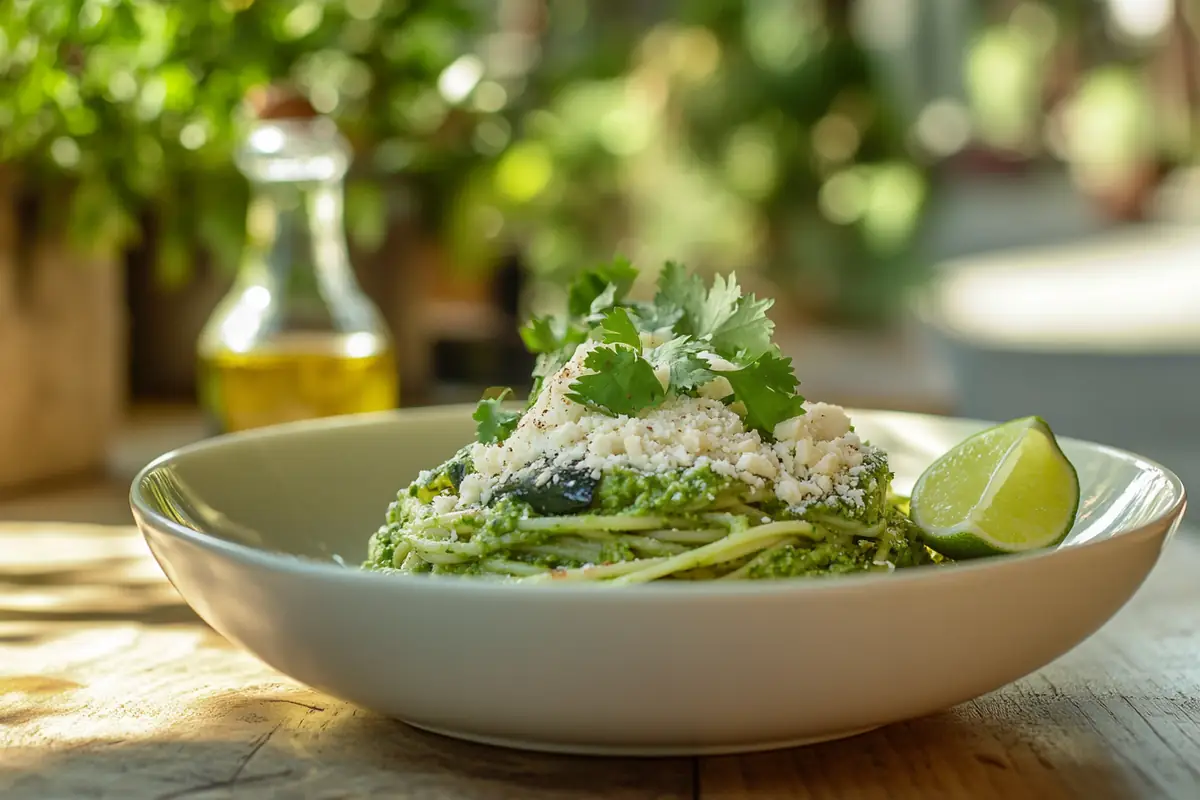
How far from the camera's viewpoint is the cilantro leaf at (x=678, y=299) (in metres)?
1.22

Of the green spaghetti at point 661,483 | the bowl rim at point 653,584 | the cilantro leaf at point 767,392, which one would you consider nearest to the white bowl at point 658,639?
the bowl rim at point 653,584

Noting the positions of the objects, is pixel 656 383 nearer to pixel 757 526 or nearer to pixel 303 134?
pixel 757 526

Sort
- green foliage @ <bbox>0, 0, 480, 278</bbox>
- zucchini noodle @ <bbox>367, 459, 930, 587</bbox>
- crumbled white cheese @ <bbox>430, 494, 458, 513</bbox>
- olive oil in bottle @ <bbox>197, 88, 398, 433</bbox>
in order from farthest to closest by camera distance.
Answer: olive oil in bottle @ <bbox>197, 88, 398, 433</bbox>, green foliage @ <bbox>0, 0, 480, 278</bbox>, crumbled white cheese @ <bbox>430, 494, 458, 513</bbox>, zucchini noodle @ <bbox>367, 459, 930, 587</bbox>

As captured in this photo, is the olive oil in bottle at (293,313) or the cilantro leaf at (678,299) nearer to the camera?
the cilantro leaf at (678,299)

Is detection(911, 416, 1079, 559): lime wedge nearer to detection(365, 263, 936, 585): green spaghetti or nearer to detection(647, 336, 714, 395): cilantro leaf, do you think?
detection(365, 263, 936, 585): green spaghetti

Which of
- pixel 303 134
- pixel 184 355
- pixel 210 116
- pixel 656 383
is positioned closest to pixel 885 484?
pixel 656 383

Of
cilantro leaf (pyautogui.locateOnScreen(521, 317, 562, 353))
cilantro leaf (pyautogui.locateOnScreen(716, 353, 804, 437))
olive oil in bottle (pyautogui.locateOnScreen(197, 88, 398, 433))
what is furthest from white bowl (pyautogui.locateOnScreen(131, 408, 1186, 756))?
olive oil in bottle (pyautogui.locateOnScreen(197, 88, 398, 433))

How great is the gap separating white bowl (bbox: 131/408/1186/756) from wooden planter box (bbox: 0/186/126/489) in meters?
1.22

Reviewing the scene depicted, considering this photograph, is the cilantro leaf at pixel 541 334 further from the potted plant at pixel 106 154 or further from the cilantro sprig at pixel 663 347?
the potted plant at pixel 106 154

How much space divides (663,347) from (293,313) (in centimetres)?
105

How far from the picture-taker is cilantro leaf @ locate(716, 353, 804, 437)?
1.06 metres

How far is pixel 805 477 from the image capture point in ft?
3.34

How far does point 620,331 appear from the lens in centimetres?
113

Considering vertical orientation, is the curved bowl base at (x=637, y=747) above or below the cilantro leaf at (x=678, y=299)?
below
